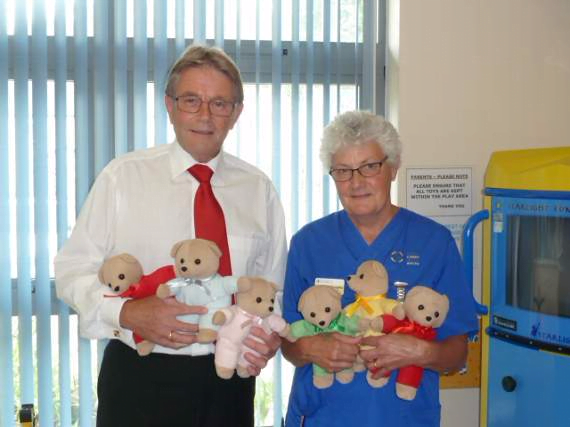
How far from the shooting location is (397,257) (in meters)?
1.88

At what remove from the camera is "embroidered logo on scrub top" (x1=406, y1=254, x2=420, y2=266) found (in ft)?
6.12

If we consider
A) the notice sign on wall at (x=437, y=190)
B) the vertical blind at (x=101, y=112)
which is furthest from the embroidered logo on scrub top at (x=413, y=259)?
the vertical blind at (x=101, y=112)

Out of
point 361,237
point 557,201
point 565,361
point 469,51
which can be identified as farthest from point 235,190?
point 469,51

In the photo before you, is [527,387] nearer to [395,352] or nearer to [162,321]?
[395,352]

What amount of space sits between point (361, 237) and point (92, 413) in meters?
1.79

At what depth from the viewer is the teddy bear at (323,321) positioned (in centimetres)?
176

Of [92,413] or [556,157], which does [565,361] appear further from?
[92,413]

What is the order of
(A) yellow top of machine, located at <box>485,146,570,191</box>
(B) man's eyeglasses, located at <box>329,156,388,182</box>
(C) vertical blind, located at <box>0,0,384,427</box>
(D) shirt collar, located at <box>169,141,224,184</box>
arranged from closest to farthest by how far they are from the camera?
(B) man's eyeglasses, located at <box>329,156,388,182</box>
(D) shirt collar, located at <box>169,141,224,184</box>
(A) yellow top of machine, located at <box>485,146,570,191</box>
(C) vertical blind, located at <box>0,0,384,427</box>

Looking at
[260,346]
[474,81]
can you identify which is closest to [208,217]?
[260,346]

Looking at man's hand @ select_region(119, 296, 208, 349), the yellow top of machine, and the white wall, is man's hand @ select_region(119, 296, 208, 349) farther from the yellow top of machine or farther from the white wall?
the white wall

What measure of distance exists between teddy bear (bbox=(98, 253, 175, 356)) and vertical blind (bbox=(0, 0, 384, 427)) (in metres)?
1.28

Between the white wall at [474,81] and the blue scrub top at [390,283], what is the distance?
1137 millimetres

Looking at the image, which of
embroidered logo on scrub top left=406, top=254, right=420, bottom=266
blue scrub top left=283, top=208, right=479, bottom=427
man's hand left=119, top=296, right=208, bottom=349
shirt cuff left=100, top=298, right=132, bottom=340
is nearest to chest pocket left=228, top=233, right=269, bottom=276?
blue scrub top left=283, top=208, right=479, bottom=427

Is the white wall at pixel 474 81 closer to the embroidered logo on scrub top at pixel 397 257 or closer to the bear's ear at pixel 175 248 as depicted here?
the embroidered logo on scrub top at pixel 397 257
